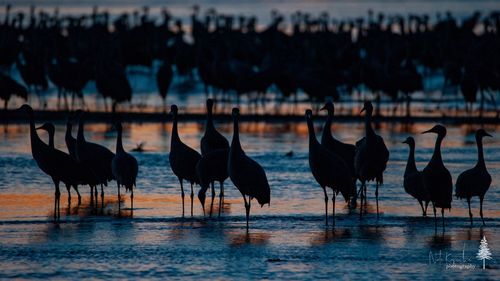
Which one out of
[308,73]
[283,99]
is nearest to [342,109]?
[308,73]

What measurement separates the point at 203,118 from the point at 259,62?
49.7 ft

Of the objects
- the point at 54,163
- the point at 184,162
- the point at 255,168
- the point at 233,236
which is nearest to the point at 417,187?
the point at 255,168

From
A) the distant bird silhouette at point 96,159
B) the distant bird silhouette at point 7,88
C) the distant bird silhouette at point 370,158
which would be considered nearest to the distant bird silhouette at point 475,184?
the distant bird silhouette at point 370,158

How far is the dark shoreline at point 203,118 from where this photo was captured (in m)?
28.9

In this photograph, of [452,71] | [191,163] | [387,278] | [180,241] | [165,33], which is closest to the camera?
[387,278]

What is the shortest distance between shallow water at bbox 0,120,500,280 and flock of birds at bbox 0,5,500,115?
496 inches

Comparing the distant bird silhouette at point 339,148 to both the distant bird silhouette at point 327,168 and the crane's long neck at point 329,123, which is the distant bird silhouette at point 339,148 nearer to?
the crane's long neck at point 329,123

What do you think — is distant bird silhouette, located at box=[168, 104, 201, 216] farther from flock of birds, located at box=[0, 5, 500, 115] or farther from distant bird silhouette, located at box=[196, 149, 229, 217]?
flock of birds, located at box=[0, 5, 500, 115]

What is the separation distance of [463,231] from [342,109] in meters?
18.9

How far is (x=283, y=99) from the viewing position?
36.1 meters

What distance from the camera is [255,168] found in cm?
1425

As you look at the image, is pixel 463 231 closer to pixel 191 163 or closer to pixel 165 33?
pixel 191 163

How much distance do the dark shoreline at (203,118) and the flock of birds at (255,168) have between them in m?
12.5

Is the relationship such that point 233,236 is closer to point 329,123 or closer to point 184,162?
point 184,162
